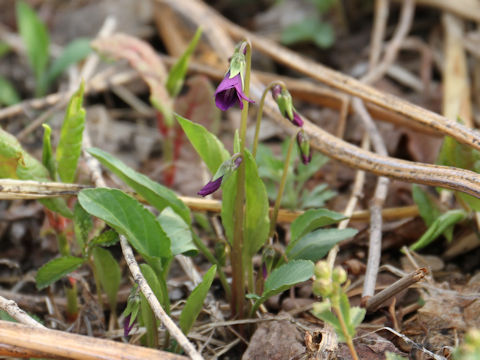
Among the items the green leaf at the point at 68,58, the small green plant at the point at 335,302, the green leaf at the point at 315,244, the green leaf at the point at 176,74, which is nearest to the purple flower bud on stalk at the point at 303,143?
the green leaf at the point at 315,244

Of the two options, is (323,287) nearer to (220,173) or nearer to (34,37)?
(220,173)

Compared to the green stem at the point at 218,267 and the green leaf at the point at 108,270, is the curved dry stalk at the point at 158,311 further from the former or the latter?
the green stem at the point at 218,267

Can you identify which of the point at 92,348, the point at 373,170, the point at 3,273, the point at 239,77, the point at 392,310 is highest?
the point at 239,77

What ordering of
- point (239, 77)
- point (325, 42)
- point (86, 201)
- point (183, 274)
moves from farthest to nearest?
point (325, 42) < point (183, 274) < point (86, 201) < point (239, 77)

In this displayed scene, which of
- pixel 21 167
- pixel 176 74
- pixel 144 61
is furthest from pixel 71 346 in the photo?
pixel 144 61

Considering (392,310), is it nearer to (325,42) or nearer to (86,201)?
(86,201)

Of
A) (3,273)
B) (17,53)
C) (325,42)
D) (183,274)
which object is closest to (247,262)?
(183,274)
